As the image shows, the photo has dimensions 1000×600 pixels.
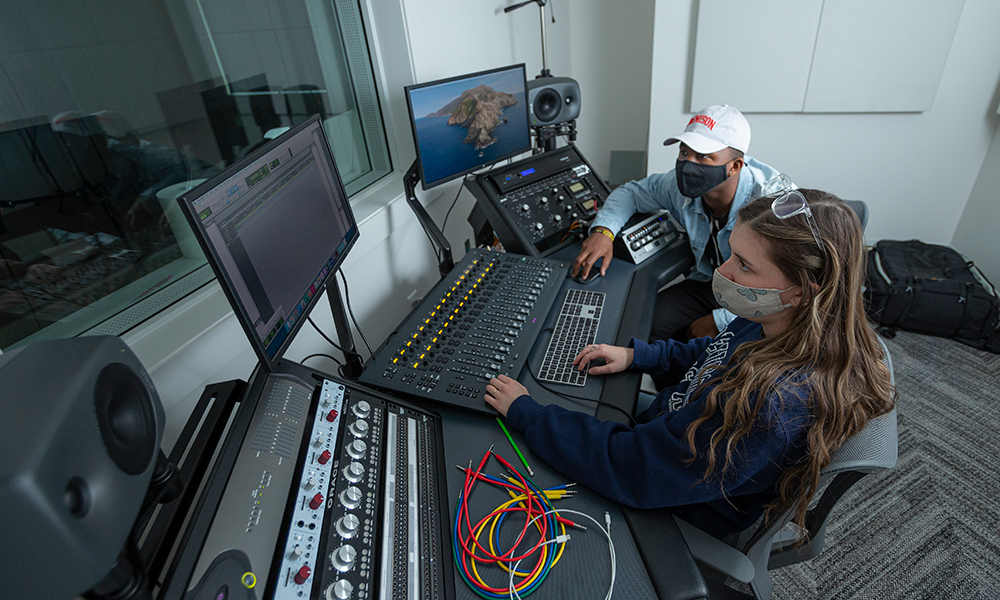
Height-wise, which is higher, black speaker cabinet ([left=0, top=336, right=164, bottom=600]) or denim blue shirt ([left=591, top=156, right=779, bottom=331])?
black speaker cabinet ([left=0, top=336, right=164, bottom=600])

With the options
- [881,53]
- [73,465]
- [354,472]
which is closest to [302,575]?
[354,472]

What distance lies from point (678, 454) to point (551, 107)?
1426 mm

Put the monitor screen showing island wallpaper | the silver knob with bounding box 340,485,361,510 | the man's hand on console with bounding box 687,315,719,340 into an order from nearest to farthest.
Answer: the silver knob with bounding box 340,485,361,510, the monitor screen showing island wallpaper, the man's hand on console with bounding box 687,315,719,340

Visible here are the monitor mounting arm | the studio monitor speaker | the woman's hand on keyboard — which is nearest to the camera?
the woman's hand on keyboard

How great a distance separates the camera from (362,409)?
0.82 metres

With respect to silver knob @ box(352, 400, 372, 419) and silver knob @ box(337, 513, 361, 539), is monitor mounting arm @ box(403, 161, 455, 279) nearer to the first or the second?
silver knob @ box(352, 400, 372, 419)

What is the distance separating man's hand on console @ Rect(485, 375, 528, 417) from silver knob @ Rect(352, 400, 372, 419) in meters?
0.23

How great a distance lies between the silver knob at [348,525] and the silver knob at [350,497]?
0.5 inches

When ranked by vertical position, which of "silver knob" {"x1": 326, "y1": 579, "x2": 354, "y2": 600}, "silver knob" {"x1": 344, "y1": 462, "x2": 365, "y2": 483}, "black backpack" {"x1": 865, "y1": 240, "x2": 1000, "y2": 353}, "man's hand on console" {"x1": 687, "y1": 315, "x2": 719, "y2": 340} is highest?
"silver knob" {"x1": 344, "y1": 462, "x2": 365, "y2": 483}

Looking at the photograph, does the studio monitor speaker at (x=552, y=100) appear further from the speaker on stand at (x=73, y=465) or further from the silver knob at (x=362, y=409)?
the speaker on stand at (x=73, y=465)

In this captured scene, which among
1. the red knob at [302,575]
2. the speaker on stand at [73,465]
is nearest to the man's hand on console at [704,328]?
the red knob at [302,575]

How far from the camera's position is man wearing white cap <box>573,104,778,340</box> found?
145 centimetres

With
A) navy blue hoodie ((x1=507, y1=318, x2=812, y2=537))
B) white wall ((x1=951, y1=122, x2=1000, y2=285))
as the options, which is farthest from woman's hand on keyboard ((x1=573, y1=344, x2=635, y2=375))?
white wall ((x1=951, y1=122, x2=1000, y2=285))

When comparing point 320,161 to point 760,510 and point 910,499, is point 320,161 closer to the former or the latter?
point 760,510
